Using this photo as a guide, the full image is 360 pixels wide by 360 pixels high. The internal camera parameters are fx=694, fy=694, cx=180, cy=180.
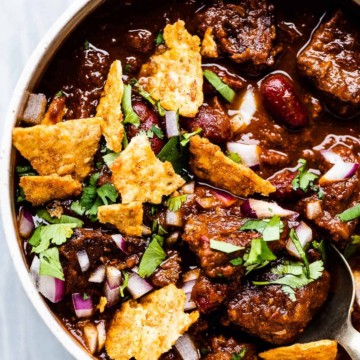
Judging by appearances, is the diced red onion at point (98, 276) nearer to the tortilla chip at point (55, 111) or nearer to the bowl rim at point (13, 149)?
the bowl rim at point (13, 149)

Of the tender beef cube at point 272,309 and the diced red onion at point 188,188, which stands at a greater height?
the diced red onion at point 188,188

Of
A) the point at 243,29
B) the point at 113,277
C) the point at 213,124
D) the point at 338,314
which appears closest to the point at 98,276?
the point at 113,277

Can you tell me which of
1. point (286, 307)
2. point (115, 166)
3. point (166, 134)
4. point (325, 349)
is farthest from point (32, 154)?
point (325, 349)

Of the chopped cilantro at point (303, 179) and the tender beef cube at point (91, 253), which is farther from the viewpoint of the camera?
the chopped cilantro at point (303, 179)

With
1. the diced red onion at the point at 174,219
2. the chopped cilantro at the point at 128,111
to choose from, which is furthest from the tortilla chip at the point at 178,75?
the diced red onion at the point at 174,219

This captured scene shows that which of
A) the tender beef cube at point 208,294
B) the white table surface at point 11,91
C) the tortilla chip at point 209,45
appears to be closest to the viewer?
the tender beef cube at point 208,294

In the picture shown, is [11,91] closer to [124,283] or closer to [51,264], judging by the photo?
[51,264]

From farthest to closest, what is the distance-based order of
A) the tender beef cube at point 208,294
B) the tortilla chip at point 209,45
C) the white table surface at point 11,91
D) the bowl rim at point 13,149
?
the white table surface at point 11,91
the tortilla chip at point 209,45
the tender beef cube at point 208,294
the bowl rim at point 13,149
